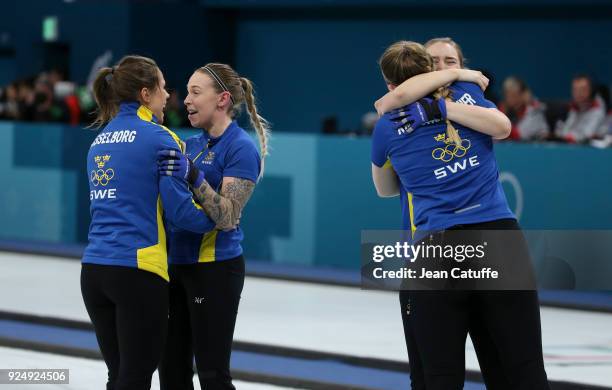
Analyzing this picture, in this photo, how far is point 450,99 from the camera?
4055 mm

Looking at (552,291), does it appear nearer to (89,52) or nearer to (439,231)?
(439,231)

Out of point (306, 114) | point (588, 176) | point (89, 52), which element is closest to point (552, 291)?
point (588, 176)

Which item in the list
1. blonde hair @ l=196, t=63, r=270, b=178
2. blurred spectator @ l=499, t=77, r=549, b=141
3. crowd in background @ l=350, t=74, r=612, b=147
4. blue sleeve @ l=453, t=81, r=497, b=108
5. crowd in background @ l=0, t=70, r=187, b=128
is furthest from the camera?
crowd in background @ l=0, t=70, r=187, b=128

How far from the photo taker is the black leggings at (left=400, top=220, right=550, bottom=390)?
394 cm

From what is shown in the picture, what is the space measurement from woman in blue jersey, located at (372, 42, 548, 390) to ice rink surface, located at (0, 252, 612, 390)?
108 inches

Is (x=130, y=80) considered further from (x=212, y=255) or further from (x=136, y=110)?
(x=212, y=255)

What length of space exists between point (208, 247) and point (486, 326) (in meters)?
1.13

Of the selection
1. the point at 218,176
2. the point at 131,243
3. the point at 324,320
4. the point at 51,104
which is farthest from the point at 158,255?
the point at 51,104

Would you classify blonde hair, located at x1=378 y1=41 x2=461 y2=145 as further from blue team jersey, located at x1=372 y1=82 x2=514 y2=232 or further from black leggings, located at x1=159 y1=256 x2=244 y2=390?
black leggings, located at x1=159 y1=256 x2=244 y2=390

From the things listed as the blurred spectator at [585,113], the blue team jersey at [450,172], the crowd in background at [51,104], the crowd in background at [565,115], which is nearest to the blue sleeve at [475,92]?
the blue team jersey at [450,172]

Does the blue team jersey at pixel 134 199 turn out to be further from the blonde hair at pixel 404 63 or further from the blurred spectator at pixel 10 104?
the blurred spectator at pixel 10 104

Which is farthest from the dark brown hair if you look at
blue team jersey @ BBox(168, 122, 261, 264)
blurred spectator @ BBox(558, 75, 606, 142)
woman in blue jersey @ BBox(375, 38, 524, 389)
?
blurred spectator @ BBox(558, 75, 606, 142)

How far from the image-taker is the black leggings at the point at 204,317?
14.9 feet

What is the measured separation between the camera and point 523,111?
11.5 metres
